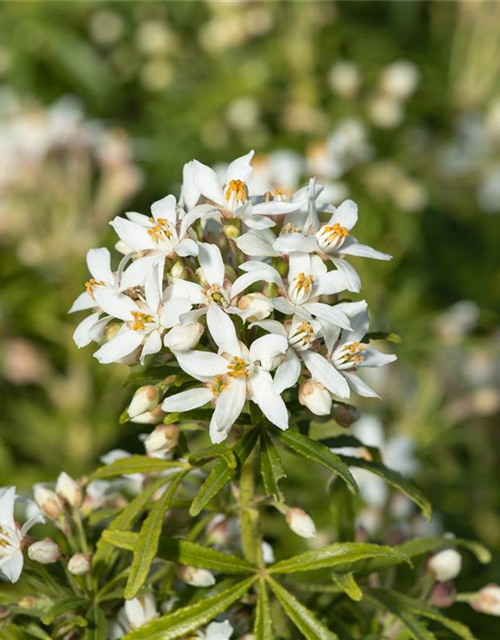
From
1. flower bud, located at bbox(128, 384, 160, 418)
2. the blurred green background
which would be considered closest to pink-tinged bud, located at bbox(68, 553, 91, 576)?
flower bud, located at bbox(128, 384, 160, 418)

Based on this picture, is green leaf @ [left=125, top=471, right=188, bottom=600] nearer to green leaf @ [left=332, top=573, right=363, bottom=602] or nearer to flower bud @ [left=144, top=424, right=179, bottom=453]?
flower bud @ [left=144, top=424, right=179, bottom=453]

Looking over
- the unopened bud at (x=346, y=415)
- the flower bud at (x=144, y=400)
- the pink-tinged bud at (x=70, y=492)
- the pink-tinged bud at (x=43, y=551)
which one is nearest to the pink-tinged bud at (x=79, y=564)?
the pink-tinged bud at (x=43, y=551)

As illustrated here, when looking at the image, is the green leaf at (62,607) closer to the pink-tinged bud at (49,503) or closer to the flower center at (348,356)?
the pink-tinged bud at (49,503)

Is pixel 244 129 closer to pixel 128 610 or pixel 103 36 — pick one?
pixel 103 36

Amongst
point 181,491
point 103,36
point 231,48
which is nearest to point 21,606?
point 181,491

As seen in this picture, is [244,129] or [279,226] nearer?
[279,226]
